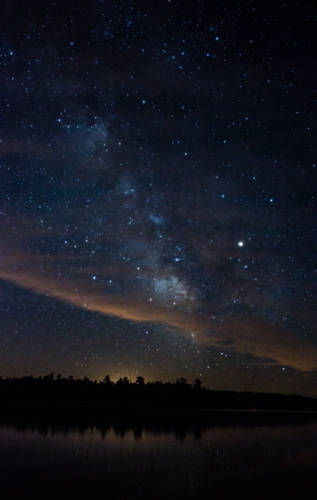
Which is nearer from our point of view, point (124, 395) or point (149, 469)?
point (149, 469)

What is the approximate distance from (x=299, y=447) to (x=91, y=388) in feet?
382

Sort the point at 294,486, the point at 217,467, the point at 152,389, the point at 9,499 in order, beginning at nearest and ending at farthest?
the point at 9,499 → the point at 294,486 → the point at 217,467 → the point at 152,389

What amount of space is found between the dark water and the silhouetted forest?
89.7m

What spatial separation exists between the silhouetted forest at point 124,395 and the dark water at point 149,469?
89.7 m

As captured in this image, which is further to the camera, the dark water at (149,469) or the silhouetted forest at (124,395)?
the silhouetted forest at (124,395)

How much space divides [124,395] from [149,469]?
119 metres

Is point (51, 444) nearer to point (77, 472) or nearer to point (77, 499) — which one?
point (77, 472)

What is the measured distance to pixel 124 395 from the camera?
13162cm

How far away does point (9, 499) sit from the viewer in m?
12.4

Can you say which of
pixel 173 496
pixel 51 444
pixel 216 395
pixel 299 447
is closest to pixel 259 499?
pixel 173 496

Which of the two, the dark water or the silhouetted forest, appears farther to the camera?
the silhouetted forest

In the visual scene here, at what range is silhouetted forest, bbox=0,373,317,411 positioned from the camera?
119 m

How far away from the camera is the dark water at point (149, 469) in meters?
14.0

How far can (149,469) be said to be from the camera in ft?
59.4
